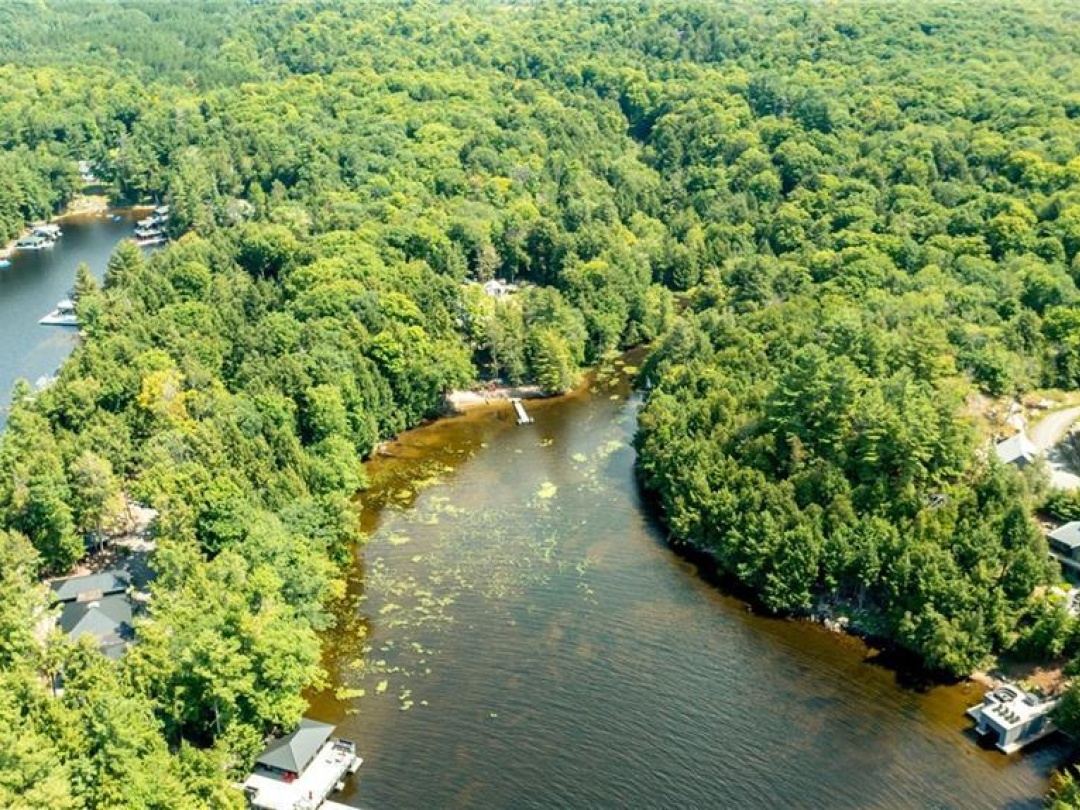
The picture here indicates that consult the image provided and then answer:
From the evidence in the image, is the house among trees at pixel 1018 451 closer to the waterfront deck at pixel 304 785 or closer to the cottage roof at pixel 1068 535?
the cottage roof at pixel 1068 535

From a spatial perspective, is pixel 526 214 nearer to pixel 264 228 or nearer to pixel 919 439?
pixel 264 228

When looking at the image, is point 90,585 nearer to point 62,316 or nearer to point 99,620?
point 99,620

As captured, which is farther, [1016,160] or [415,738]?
[1016,160]

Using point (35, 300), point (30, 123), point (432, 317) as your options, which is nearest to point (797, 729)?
point (432, 317)

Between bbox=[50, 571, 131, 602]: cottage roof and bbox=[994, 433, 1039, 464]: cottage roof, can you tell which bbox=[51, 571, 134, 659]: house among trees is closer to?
bbox=[50, 571, 131, 602]: cottage roof

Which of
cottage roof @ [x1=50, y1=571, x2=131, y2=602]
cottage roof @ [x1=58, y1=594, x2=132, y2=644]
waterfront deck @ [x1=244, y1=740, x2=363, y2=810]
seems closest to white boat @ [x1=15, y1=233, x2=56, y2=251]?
cottage roof @ [x1=50, y1=571, x2=131, y2=602]

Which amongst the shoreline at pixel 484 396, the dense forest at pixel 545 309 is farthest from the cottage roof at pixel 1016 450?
the shoreline at pixel 484 396

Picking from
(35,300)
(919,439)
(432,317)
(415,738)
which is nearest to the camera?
(415,738)
